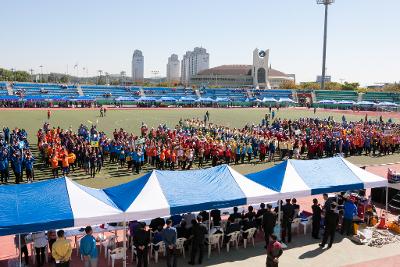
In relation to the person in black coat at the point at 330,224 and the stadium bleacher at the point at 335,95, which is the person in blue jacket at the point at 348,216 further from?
the stadium bleacher at the point at 335,95

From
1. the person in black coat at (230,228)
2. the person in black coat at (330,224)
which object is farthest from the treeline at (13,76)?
the person in black coat at (330,224)

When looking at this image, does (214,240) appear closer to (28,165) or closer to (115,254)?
(115,254)

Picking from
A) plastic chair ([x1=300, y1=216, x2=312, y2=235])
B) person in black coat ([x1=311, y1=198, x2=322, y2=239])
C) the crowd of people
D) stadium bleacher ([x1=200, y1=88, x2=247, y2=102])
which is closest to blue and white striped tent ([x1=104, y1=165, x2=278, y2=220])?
the crowd of people

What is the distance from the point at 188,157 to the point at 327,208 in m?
9.94

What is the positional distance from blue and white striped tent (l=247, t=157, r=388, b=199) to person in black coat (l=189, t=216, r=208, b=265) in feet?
8.64

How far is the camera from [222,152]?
2158cm

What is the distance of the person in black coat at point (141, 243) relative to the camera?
9234 mm

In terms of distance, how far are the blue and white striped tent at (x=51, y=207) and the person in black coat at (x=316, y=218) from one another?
5411 millimetres

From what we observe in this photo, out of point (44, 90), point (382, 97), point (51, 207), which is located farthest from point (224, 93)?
point (51, 207)

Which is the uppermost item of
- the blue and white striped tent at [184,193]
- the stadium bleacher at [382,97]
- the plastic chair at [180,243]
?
the stadium bleacher at [382,97]

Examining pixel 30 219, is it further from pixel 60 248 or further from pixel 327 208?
pixel 327 208

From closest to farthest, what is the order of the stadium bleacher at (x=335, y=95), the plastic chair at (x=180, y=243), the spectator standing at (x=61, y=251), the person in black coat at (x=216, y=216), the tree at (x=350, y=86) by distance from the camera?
the spectator standing at (x=61, y=251) → the plastic chair at (x=180, y=243) → the person in black coat at (x=216, y=216) → the stadium bleacher at (x=335, y=95) → the tree at (x=350, y=86)

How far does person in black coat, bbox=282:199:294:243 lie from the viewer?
1124cm

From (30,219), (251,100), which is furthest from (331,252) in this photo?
(251,100)
